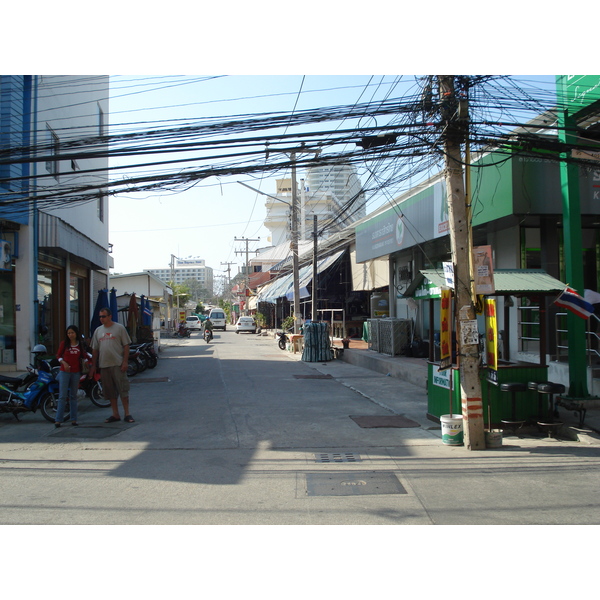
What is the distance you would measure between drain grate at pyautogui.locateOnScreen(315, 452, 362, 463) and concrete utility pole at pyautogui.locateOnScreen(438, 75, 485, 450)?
1721 millimetres

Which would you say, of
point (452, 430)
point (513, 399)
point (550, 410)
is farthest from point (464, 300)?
point (550, 410)

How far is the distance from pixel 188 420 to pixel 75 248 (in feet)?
30.9

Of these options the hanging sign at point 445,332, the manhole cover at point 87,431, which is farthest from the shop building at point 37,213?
the hanging sign at point 445,332

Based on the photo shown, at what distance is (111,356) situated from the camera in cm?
957

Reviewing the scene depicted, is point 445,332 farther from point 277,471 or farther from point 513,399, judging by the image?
point 277,471

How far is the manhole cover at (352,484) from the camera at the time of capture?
6.01m

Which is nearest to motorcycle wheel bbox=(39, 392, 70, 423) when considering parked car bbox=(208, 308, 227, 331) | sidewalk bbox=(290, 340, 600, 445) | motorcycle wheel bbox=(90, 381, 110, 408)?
motorcycle wheel bbox=(90, 381, 110, 408)

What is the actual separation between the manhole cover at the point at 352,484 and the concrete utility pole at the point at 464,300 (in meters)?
1.93

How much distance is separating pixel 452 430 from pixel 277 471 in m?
2.87

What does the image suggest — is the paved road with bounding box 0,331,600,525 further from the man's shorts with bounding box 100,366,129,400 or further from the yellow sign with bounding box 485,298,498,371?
the yellow sign with bounding box 485,298,498,371

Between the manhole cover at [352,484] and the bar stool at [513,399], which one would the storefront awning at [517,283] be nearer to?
the bar stool at [513,399]

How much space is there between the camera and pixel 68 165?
18719mm

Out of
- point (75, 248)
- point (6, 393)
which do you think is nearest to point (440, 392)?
point (6, 393)

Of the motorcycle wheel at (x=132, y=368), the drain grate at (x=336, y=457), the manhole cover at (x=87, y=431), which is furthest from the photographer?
the motorcycle wheel at (x=132, y=368)
